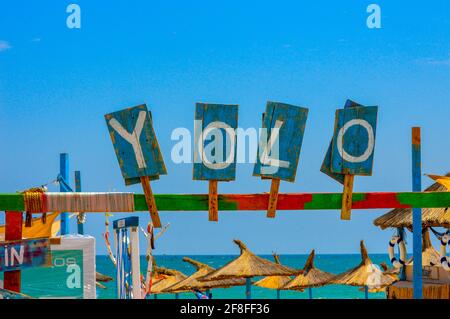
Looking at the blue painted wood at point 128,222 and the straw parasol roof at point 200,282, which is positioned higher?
the blue painted wood at point 128,222

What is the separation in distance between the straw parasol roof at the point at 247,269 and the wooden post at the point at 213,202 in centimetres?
1229

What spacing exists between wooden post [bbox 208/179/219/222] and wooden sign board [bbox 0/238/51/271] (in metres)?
1.73

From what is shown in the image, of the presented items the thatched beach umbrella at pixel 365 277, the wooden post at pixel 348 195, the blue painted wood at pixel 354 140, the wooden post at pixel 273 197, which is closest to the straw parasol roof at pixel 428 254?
the thatched beach umbrella at pixel 365 277

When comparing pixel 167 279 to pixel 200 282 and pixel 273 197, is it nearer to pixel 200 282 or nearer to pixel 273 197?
pixel 200 282

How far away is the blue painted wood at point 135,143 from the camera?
7.13 m

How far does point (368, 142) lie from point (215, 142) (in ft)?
4.23

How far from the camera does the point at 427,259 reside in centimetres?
1780

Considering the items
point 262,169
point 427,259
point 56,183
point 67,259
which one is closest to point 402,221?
point 427,259

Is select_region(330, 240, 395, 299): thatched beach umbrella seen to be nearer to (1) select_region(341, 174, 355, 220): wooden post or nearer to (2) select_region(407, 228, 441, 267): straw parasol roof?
(2) select_region(407, 228, 441, 267): straw parasol roof

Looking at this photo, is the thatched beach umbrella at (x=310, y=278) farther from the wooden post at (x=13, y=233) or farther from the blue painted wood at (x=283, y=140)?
the blue painted wood at (x=283, y=140)

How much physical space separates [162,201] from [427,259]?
11.6 m

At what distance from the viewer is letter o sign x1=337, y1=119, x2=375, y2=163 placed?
23.5 ft

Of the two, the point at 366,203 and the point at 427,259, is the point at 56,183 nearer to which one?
the point at 366,203

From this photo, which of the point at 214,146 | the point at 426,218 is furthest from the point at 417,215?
the point at 214,146
